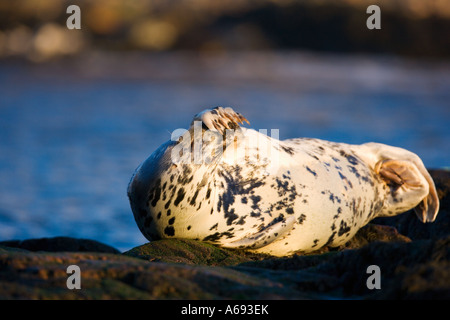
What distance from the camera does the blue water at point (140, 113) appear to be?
28.7ft

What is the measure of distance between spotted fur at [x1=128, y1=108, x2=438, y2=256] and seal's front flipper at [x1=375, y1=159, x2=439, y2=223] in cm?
23

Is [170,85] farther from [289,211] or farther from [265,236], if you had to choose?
[265,236]

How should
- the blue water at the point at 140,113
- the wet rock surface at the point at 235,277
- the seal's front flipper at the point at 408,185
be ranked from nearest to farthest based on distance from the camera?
the wet rock surface at the point at 235,277 → the seal's front flipper at the point at 408,185 → the blue water at the point at 140,113

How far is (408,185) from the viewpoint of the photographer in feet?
21.0

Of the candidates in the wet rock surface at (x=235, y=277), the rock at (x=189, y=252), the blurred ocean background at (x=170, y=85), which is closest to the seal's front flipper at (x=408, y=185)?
the rock at (x=189, y=252)

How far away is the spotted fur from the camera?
500 cm

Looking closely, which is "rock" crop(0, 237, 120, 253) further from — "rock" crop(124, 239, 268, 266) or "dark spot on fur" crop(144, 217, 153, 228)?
"rock" crop(124, 239, 268, 266)

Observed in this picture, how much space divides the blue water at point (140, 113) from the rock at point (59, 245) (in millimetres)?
1314

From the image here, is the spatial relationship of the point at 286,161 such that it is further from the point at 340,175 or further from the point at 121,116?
the point at 121,116

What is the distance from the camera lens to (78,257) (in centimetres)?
352

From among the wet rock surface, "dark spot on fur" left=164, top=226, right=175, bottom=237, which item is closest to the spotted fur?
"dark spot on fur" left=164, top=226, right=175, bottom=237

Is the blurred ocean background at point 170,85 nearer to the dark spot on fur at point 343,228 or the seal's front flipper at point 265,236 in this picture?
the seal's front flipper at point 265,236

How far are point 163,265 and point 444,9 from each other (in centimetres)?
2775

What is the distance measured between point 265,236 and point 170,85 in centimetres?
1668
